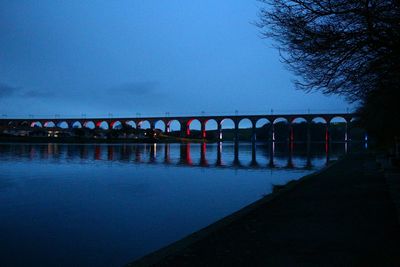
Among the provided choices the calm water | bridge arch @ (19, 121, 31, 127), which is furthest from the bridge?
the calm water

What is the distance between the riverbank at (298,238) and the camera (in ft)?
15.1

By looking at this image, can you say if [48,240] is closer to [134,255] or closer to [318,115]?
[134,255]

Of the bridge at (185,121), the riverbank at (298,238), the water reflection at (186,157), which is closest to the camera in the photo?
the riverbank at (298,238)

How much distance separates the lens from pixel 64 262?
5.64m

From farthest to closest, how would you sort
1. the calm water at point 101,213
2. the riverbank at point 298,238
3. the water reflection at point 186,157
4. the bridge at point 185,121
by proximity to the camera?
the bridge at point 185,121
the water reflection at point 186,157
the calm water at point 101,213
the riverbank at point 298,238

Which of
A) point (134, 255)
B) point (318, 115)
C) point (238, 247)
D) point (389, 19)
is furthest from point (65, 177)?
point (318, 115)

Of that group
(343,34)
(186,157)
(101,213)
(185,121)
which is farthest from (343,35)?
(185,121)

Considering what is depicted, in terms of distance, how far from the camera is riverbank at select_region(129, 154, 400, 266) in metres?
4.61

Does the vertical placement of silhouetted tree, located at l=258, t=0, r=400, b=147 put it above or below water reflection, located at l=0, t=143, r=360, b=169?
above

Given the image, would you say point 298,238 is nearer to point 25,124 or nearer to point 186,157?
point 186,157

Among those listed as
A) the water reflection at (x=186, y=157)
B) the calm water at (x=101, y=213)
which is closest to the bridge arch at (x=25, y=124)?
the water reflection at (x=186, y=157)

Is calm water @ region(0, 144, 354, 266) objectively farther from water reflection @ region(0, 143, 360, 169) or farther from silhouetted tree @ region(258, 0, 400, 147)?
water reflection @ region(0, 143, 360, 169)

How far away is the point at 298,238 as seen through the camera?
219 inches

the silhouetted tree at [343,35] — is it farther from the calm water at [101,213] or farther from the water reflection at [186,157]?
the water reflection at [186,157]
